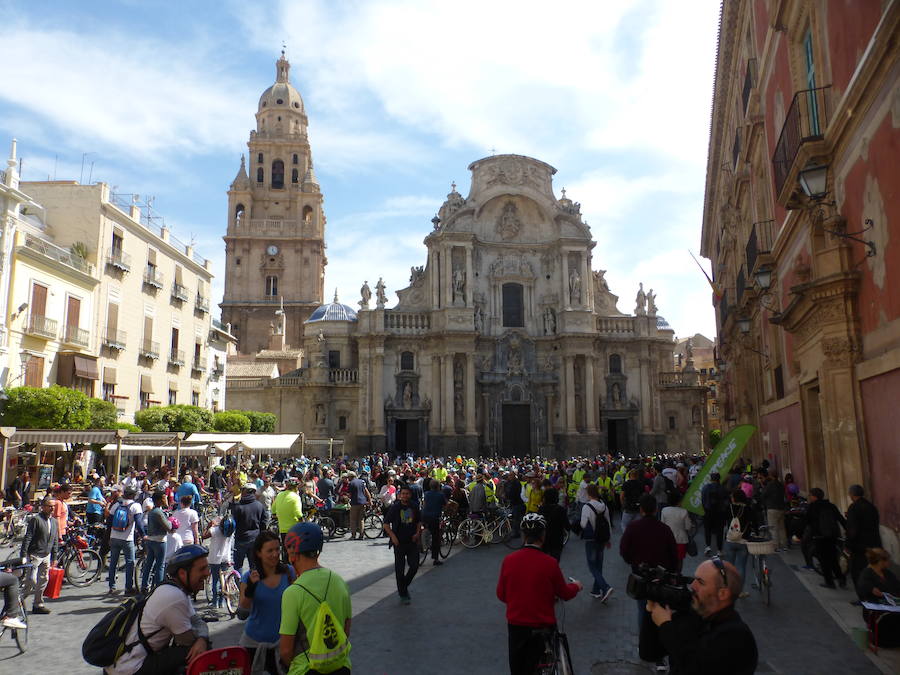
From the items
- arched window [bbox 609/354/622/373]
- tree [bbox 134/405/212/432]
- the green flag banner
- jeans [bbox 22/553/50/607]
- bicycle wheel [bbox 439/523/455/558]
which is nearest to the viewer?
jeans [bbox 22/553/50/607]

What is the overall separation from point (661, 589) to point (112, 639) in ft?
10.3

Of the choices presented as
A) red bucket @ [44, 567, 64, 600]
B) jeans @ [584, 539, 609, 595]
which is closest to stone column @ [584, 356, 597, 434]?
jeans @ [584, 539, 609, 595]

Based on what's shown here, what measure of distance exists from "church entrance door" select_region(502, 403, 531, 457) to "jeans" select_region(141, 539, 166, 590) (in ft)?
106

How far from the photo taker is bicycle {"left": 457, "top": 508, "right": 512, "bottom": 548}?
50.4 ft

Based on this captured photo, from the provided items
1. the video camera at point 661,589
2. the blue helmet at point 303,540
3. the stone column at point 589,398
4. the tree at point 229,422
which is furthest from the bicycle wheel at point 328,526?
the stone column at point 589,398

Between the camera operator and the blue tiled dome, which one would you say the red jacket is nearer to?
the camera operator

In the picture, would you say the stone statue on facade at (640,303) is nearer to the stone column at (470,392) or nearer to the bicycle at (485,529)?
the stone column at (470,392)

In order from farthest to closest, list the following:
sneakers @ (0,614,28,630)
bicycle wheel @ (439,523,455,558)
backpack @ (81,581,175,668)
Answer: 1. bicycle wheel @ (439,523,455,558)
2. sneakers @ (0,614,28,630)
3. backpack @ (81,581,175,668)

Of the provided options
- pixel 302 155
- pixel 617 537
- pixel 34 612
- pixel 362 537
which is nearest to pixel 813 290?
pixel 617 537

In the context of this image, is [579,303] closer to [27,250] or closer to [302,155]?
[27,250]

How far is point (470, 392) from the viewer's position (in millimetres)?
40594

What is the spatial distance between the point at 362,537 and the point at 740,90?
17.8m

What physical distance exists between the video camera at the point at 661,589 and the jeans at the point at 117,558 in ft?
30.6

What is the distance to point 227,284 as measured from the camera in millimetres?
62781
